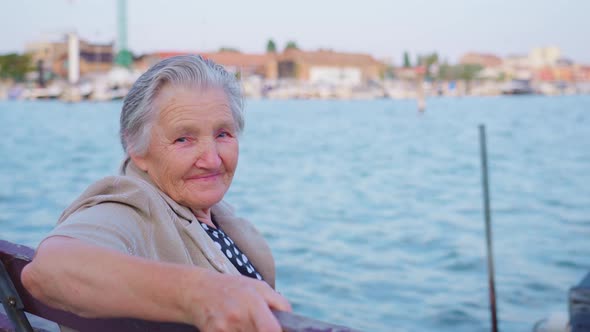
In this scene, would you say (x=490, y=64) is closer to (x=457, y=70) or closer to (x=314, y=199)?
(x=457, y=70)

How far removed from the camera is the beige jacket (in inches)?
46.9

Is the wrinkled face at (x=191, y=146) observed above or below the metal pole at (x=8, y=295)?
above

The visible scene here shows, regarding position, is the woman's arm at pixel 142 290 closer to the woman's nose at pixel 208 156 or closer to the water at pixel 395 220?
the woman's nose at pixel 208 156

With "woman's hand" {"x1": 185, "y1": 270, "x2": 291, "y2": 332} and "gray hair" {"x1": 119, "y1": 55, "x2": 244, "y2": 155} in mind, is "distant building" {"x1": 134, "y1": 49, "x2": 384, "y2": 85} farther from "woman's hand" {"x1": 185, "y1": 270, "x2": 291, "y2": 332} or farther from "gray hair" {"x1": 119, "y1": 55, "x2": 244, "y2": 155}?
"woman's hand" {"x1": 185, "y1": 270, "x2": 291, "y2": 332}

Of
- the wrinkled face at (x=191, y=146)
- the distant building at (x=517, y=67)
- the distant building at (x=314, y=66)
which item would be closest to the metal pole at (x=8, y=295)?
the wrinkled face at (x=191, y=146)

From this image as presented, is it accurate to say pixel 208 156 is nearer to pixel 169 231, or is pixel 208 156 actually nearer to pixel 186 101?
pixel 186 101

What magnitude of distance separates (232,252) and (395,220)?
38.8ft

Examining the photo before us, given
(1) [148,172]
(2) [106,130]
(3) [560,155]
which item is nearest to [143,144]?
(1) [148,172]

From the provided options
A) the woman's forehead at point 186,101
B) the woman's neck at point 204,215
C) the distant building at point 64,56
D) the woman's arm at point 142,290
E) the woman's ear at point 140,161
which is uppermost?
the distant building at point 64,56

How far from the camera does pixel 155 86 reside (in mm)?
1538

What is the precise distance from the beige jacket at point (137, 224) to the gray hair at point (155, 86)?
8 cm

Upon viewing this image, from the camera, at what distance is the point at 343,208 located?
14.7m

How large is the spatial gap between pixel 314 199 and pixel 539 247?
5.96 m

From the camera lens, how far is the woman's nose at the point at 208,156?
63.7 inches
